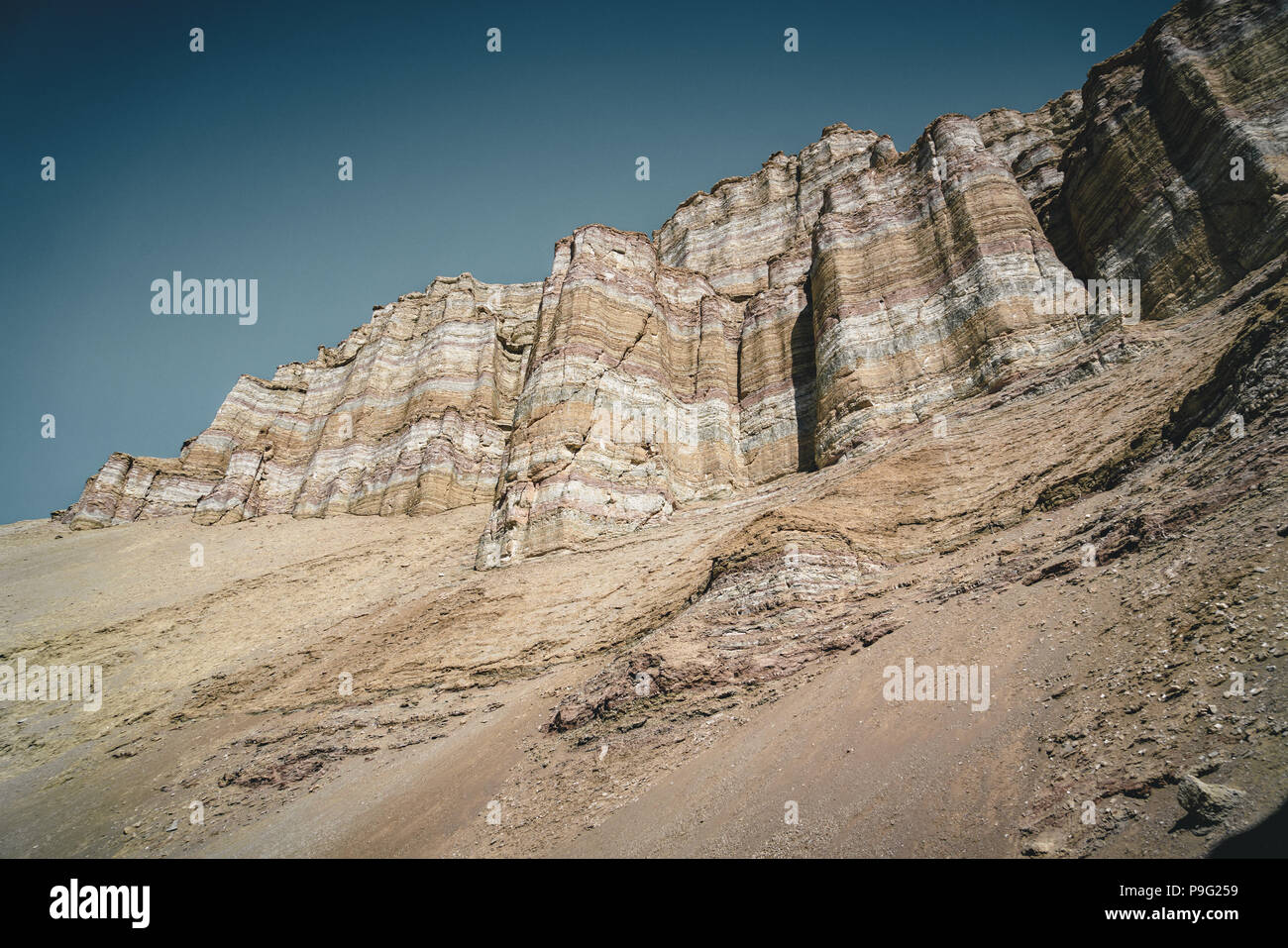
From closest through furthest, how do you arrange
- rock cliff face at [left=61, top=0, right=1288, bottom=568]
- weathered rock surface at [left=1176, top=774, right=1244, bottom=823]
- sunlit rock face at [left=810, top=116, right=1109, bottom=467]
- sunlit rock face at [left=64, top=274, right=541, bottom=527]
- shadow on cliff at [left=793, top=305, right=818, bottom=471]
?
weathered rock surface at [left=1176, top=774, right=1244, bottom=823]
rock cliff face at [left=61, top=0, right=1288, bottom=568]
sunlit rock face at [left=810, top=116, right=1109, bottom=467]
shadow on cliff at [left=793, top=305, right=818, bottom=471]
sunlit rock face at [left=64, top=274, right=541, bottom=527]

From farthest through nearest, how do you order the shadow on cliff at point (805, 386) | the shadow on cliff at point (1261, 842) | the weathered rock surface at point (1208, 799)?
the shadow on cliff at point (805, 386) < the weathered rock surface at point (1208, 799) < the shadow on cliff at point (1261, 842)

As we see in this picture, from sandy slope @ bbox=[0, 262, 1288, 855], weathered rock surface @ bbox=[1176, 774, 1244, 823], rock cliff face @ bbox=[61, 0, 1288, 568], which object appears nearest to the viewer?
weathered rock surface @ bbox=[1176, 774, 1244, 823]

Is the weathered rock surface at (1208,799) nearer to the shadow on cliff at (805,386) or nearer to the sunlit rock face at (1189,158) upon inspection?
the sunlit rock face at (1189,158)

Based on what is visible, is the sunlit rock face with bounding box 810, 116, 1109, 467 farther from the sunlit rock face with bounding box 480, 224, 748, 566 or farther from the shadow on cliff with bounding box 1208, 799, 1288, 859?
the shadow on cliff with bounding box 1208, 799, 1288, 859

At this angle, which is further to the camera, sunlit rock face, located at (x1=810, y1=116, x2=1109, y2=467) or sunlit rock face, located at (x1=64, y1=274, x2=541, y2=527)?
sunlit rock face, located at (x1=64, y1=274, x2=541, y2=527)

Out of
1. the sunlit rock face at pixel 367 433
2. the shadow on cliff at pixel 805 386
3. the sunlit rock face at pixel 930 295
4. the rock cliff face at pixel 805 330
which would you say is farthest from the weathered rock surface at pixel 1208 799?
the sunlit rock face at pixel 367 433

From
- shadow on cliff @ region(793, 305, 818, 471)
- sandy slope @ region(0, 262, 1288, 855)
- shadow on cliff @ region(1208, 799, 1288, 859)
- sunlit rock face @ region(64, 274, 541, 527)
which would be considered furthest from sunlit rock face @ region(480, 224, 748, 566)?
shadow on cliff @ region(1208, 799, 1288, 859)

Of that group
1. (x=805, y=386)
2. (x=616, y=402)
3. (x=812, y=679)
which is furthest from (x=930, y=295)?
(x=812, y=679)
